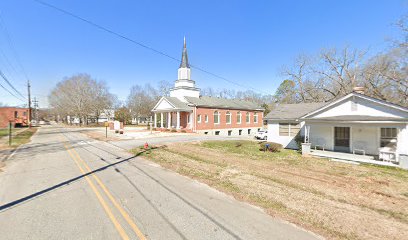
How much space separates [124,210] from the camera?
4.81 m

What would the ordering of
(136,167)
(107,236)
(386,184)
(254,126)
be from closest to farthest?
(107,236) < (386,184) < (136,167) < (254,126)

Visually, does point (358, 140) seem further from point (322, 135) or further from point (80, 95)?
point (80, 95)

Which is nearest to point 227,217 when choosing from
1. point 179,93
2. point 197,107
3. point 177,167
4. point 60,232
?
point 60,232

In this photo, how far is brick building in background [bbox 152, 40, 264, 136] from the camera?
29438 mm

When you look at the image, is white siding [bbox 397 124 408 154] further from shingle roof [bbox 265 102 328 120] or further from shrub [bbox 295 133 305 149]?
shingle roof [bbox 265 102 328 120]

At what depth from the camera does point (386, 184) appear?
7449 millimetres

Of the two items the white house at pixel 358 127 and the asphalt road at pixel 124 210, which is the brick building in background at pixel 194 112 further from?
the asphalt road at pixel 124 210

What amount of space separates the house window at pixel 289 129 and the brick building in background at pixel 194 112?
14.1 meters

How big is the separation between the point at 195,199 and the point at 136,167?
15.8 feet

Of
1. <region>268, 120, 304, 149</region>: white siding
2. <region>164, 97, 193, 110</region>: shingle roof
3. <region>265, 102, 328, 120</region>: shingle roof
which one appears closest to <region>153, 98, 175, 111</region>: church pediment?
<region>164, 97, 193, 110</region>: shingle roof

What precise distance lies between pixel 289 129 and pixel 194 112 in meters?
15.2

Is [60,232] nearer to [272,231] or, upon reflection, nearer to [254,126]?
[272,231]

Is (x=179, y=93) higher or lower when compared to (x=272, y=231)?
higher

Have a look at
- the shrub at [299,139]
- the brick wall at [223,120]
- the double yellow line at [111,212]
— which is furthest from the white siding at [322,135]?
the brick wall at [223,120]
